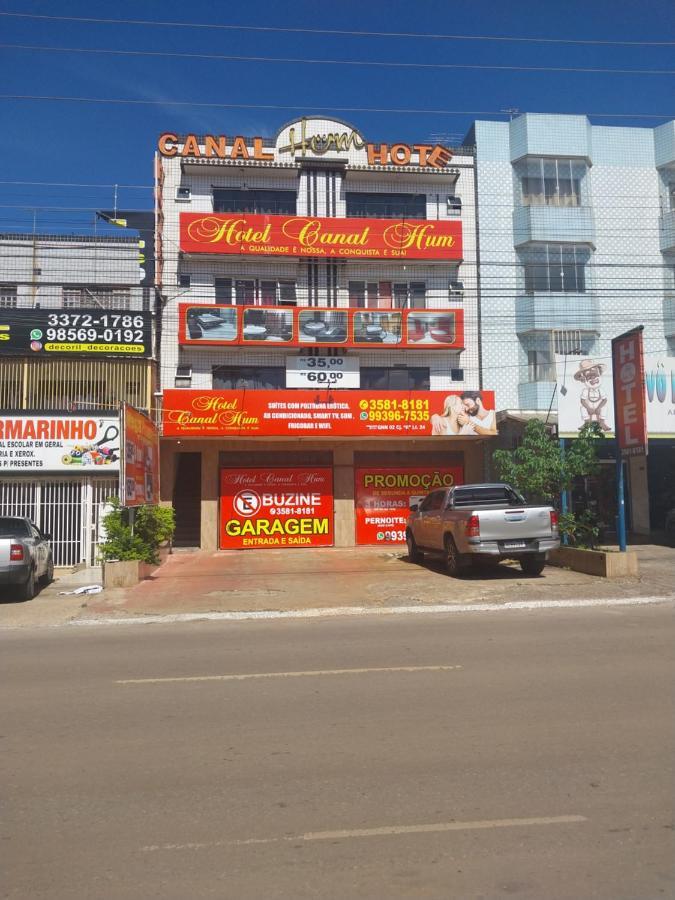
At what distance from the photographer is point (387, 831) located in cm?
396

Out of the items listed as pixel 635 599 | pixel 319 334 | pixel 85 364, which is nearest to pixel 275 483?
pixel 319 334

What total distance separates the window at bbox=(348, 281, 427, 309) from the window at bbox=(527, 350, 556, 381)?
3.99 meters

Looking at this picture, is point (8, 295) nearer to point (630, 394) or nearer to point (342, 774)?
point (630, 394)

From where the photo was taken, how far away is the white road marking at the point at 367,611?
39.6ft

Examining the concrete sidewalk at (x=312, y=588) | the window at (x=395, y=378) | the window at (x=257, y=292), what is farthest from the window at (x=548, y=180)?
the concrete sidewalk at (x=312, y=588)

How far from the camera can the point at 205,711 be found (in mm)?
6305

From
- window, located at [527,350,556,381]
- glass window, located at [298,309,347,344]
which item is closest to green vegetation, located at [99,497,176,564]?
glass window, located at [298,309,347,344]

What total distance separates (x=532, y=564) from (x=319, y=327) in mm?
11339

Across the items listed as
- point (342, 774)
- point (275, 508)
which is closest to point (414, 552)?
point (275, 508)

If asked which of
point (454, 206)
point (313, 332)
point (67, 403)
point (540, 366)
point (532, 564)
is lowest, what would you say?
point (532, 564)

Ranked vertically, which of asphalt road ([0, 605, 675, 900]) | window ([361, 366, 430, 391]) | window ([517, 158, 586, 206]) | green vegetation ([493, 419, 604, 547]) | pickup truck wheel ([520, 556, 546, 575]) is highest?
window ([517, 158, 586, 206])

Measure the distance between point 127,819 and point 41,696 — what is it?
3.16m

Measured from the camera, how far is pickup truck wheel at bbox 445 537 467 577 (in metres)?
16.0

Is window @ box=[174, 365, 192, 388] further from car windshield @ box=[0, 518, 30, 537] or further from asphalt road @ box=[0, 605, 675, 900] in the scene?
asphalt road @ box=[0, 605, 675, 900]
